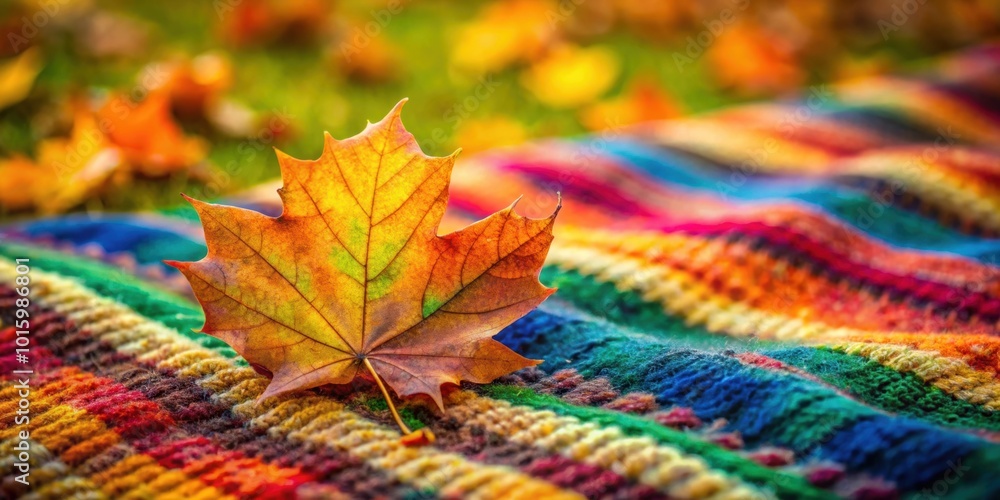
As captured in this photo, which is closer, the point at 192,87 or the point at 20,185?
the point at 20,185

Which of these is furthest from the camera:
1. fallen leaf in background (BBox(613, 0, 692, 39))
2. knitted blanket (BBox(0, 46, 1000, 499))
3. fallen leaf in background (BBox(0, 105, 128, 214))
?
fallen leaf in background (BBox(613, 0, 692, 39))

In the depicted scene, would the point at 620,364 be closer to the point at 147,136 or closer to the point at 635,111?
the point at 147,136

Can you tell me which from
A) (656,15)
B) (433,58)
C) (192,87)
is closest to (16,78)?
(192,87)

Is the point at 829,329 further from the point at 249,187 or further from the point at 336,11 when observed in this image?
the point at 336,11

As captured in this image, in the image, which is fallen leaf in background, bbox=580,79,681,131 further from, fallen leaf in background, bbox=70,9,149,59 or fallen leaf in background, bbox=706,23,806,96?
fallen leaf in background, bbox=70,9,149,59

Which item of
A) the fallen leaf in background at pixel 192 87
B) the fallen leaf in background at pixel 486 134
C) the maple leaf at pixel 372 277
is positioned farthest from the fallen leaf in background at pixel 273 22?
the maple leaf at pixel 372 277

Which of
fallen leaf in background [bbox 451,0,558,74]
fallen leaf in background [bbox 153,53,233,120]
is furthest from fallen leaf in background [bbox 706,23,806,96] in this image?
fallen leaf in background [bbox 153,53,233,120]
